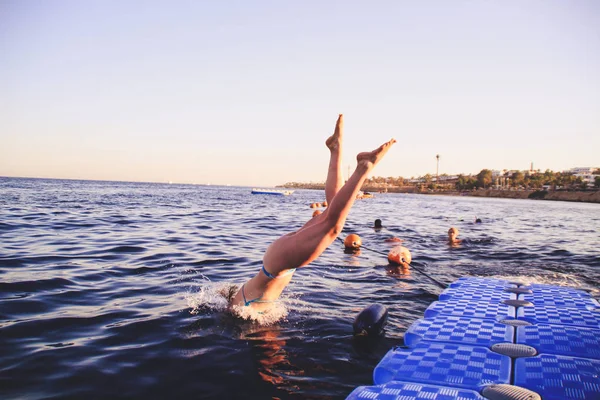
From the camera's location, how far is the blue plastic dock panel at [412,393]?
3033 millimetres

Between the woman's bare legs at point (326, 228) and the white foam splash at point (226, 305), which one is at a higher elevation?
the woman's bare legs at point (326, 228)

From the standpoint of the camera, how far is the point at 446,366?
12.0ft

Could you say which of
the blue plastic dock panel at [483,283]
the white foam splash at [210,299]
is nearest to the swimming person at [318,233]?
the white foam splash at [210,299]

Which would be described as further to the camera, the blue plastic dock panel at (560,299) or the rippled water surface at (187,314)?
the blue plastic dock panel at (560,299)

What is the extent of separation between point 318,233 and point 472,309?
2984 millimetres

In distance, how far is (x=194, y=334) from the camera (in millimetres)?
5078

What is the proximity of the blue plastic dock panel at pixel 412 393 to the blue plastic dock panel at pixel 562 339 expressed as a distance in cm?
149

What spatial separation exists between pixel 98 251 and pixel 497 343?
929cm

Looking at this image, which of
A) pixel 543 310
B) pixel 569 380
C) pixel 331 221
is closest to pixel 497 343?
pixel 569 380

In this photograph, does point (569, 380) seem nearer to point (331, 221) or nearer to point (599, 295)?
point (331, 221)

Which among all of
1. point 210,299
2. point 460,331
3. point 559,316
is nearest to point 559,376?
point 460,331

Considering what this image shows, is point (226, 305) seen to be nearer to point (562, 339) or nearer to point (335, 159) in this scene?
point (335, 159)

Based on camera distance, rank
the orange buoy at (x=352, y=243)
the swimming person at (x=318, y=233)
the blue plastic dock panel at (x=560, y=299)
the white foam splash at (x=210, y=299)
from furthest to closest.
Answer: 1. the orange buoy at (x=352, y=243)
2. the white foam splash at (x=210, y=299)
3. the blue plastic dock panel at (x=560, y=299)
4. the swimming person at (x=318, y=233)

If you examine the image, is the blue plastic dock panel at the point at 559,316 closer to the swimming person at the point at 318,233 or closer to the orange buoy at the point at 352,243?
the swimming person at the point at 318,233
